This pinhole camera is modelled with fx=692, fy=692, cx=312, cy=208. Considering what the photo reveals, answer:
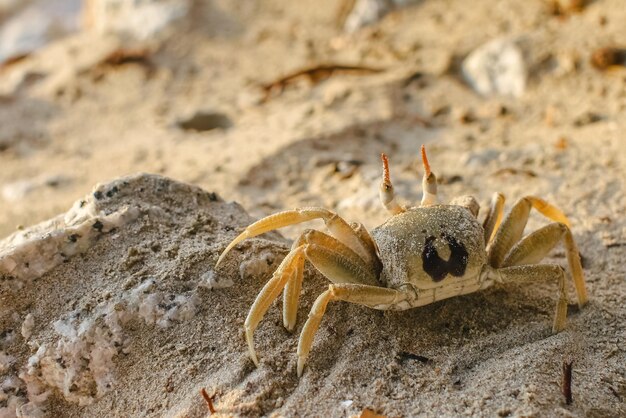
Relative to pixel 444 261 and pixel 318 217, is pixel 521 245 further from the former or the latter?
pixel 318 217

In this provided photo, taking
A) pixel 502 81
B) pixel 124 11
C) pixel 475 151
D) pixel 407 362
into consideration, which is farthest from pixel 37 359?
pixel 124 11

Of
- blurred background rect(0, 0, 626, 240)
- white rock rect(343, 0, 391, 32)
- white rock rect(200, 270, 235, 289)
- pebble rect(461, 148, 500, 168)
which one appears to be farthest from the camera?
white rock rect(343, 0, 391, 32)

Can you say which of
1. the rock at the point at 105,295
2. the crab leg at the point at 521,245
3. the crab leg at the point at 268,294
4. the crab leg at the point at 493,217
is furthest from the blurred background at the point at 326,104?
the crab leg at the point at 268,294

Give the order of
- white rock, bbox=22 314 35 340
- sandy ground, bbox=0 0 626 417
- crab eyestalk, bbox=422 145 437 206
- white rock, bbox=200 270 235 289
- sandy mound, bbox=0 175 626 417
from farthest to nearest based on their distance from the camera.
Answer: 1. crab eyestalk, bbox=422 145 437 206
2. white rock, bbox=200 270 235 289
3. white rock, bbox=22 314 35 340
4. sandy ground, bbox=0 0 626 417
5. sandy mound, bbox=0 175 626 417

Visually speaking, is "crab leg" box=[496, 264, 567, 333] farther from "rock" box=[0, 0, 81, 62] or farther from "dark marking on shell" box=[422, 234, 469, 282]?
"rock" box=[0, 0, 81, 62]

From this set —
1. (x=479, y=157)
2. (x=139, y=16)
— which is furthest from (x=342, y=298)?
(x=139, y=16)

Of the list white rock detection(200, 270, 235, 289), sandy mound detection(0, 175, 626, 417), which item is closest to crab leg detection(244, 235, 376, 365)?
sandy mound detection(0, 175, 626, 417)

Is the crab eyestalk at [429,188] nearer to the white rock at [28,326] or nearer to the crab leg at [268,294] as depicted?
the crab leg at [268,294]
